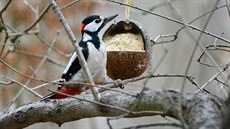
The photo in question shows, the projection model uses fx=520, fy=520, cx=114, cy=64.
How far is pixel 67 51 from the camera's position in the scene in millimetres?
4859

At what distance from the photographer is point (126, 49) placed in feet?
9.75

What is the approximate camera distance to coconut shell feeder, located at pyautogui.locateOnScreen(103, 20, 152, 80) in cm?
288

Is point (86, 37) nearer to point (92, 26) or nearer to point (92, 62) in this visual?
point (92, 26)

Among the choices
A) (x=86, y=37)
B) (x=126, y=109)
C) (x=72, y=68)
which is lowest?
(x=126, y=109)

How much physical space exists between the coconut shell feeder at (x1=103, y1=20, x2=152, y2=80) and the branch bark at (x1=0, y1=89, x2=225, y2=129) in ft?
2.73

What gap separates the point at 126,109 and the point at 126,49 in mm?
1141

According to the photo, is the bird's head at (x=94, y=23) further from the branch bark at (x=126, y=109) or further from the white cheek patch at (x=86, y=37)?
the branch bark at (x=126, y=109)

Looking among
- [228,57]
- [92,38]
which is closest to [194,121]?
[92,38]

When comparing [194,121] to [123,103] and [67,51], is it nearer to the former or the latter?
[123,103]

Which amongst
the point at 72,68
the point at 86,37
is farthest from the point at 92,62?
the point at 86,37

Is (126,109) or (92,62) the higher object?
(92,62)

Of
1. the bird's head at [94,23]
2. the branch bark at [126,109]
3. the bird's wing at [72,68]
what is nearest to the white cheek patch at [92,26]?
the bird's head at [94,23]

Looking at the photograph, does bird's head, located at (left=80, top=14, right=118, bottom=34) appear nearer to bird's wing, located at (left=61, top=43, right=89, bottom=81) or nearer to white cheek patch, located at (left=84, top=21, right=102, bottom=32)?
white cheek patch, located at (left=84, top=21, right=102, bottom=32)

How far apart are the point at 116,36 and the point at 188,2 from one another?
16.1ft
